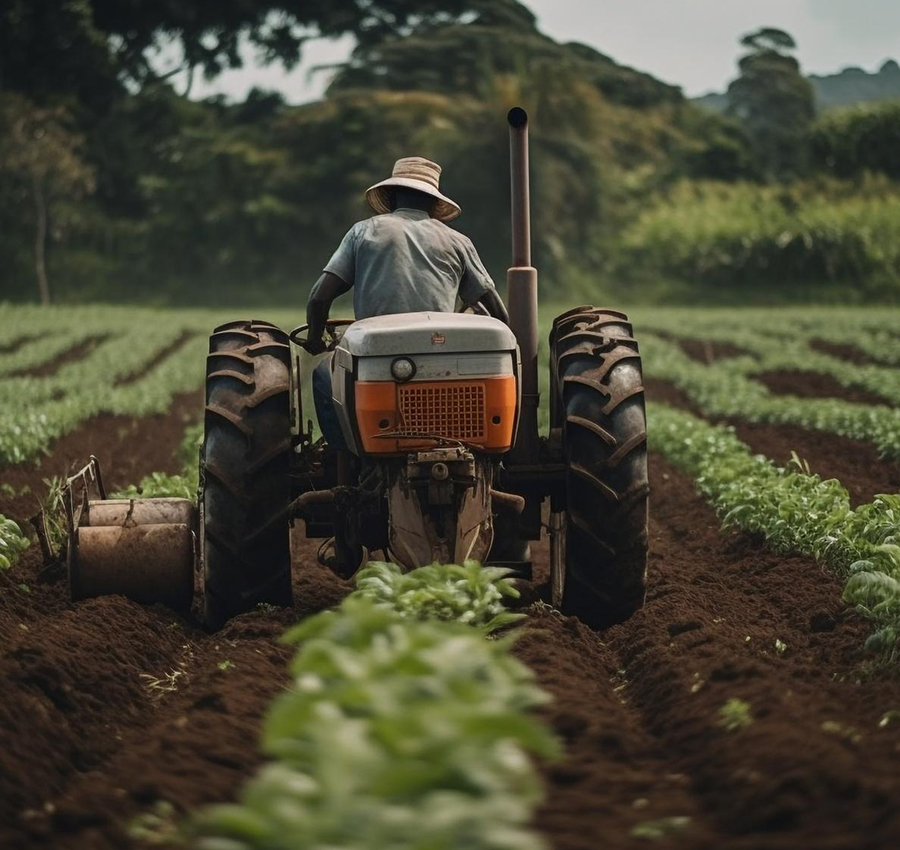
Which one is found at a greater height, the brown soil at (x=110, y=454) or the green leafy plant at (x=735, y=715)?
the green leafy plant at (x=735, y=715)

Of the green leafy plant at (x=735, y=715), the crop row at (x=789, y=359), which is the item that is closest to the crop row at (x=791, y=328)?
the crop row at (x=789, y=359)

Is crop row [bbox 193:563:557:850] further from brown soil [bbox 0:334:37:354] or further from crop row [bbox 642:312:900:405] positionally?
brown soil [bbox 0:334:37:354]

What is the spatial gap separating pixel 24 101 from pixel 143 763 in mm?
43890

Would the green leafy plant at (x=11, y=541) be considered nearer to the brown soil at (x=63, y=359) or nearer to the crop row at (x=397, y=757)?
the crop row at (x=397, y=757)

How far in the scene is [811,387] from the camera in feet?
65.3

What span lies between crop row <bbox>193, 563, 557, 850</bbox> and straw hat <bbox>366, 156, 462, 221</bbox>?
359 centimetres

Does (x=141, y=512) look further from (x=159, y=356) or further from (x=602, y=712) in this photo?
(x=159, y=356)

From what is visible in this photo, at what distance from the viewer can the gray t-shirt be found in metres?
6.54

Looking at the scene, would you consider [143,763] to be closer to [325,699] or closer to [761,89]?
[325,699]

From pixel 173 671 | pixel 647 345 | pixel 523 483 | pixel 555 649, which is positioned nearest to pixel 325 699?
pixel 555 649

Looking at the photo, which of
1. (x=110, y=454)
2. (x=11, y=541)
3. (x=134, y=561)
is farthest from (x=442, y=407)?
(x=110, y=454)

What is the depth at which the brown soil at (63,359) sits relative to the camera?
24281 millimetres

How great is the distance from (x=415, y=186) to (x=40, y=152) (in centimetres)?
3950

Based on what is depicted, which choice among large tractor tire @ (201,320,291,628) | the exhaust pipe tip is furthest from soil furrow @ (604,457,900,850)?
the exhaust pipe tip
